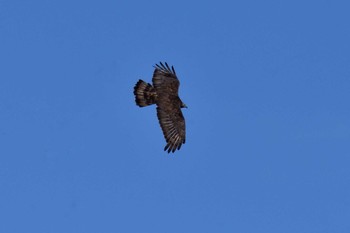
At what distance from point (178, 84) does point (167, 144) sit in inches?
118

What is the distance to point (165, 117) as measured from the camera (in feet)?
398

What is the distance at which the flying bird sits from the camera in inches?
4737

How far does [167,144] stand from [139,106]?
7.87ft

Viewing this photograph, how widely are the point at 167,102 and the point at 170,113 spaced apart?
56cm

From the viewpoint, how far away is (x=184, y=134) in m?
121

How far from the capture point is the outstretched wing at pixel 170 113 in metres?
120

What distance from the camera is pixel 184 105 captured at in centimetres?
12144

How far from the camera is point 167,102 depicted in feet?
398

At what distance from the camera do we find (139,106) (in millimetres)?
121625

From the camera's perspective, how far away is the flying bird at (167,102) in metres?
120

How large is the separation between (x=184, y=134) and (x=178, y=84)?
2.59m

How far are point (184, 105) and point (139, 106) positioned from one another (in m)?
2.18

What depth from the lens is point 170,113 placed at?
12138 centimetres

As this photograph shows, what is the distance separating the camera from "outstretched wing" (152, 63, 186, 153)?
120438 millimetres
